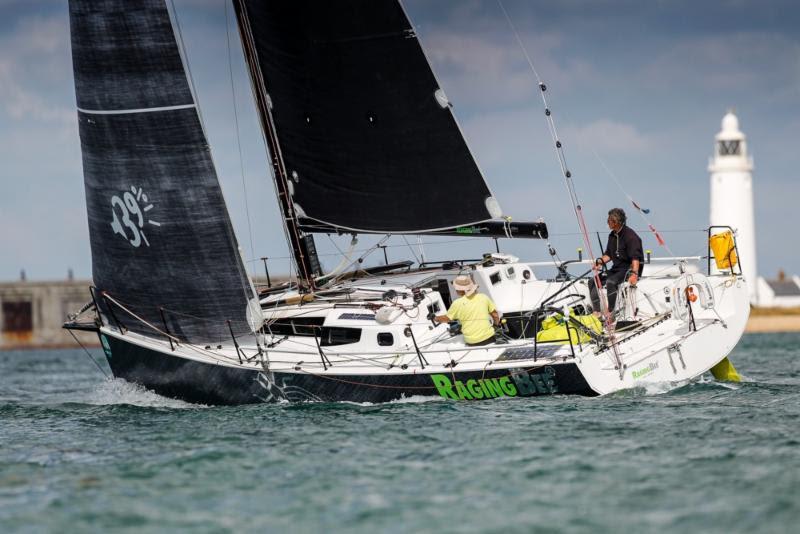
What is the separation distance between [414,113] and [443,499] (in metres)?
8.54

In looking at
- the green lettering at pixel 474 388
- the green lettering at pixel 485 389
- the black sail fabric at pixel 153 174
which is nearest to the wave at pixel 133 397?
→ the black sail fabric at pixel 153 174

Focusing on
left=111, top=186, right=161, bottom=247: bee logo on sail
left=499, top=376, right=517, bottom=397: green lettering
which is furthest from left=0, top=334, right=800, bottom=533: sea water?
left=111, top=186, right=161, bottom=247: bee logo on sail

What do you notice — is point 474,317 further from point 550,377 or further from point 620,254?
point 620,254

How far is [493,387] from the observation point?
14.0m

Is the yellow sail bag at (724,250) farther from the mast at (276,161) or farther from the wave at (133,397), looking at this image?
the wave at (133,397)

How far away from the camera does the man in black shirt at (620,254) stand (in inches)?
626

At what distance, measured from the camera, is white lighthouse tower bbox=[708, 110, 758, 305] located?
60125mm

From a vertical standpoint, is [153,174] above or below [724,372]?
above

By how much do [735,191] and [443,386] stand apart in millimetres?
49490

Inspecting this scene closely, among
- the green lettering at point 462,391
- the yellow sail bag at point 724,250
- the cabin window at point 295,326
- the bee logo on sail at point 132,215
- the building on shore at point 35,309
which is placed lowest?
the building on shore at point 35,309

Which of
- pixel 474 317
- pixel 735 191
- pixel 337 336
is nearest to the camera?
pixel 474 317

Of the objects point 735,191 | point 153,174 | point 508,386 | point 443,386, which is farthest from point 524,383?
point 735,191

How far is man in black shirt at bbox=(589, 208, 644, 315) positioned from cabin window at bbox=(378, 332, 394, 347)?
10.0ft

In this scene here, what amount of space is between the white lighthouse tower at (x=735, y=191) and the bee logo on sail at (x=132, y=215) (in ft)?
158
